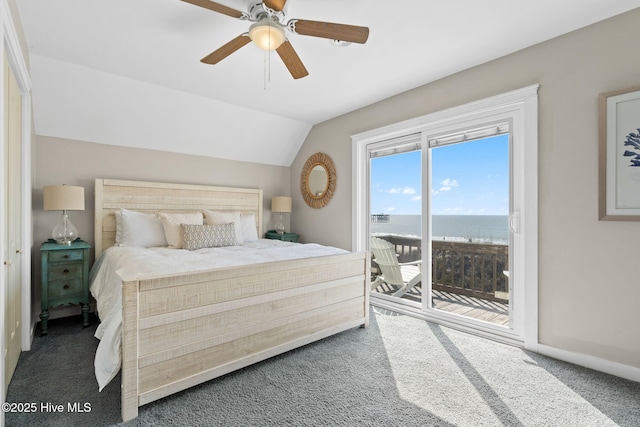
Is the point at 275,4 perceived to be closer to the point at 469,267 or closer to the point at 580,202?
the point at 580,202

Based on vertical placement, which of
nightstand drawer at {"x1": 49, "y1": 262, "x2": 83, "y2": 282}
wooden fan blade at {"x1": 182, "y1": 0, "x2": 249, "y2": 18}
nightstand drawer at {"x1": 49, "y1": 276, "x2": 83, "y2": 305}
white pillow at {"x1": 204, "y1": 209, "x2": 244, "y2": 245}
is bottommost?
nightstand drawer at {"x1": 49, "y1": 276, "x2": 83, "y2": 305}

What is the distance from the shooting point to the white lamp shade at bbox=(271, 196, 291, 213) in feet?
14.8

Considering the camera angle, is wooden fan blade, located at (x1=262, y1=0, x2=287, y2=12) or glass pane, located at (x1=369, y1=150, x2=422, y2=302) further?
glass pane, located at (x1=369, y1=150, x2=422, y2=302)

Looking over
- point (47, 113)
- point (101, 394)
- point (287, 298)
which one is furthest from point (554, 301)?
point (47, 113)

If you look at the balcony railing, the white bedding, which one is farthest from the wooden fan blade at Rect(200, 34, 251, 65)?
the balcony railing

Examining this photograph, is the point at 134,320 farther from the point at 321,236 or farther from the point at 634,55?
the point at 634,55

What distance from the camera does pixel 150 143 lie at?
3.70 m

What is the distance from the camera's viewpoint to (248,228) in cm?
401

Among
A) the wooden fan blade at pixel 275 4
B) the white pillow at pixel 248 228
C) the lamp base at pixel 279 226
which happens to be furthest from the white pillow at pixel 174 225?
the wooden fan blade at pixel 275 4

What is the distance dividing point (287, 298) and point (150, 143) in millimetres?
2664

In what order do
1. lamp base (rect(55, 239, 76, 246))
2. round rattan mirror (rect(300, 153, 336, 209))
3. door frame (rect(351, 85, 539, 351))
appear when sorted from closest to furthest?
door frame (rect(351, 85, 539, 351)) < lamp base (rect(55, 239, 76, 246)) < round rattan mirror (rect(300, 153, 336, 209))

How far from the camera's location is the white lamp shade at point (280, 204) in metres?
4.50

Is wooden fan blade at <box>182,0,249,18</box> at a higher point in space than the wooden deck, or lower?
higher

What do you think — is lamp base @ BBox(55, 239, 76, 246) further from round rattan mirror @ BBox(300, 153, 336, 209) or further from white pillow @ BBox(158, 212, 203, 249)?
round rattan mirror @ BBox(300, 153, 336, 209)
